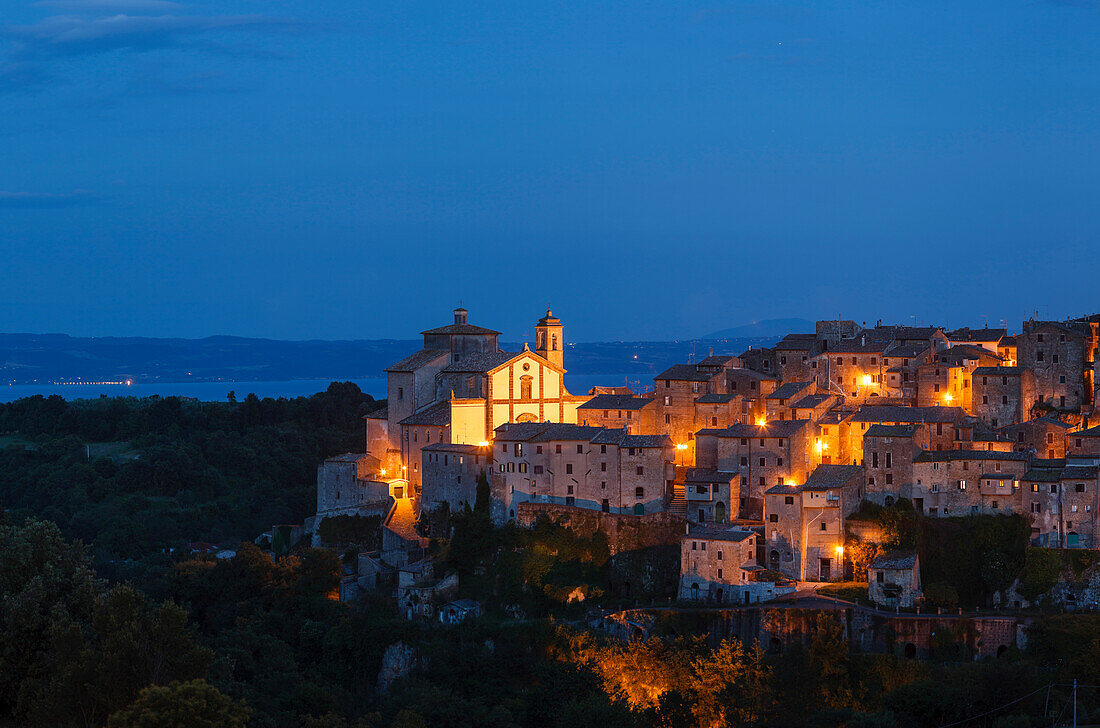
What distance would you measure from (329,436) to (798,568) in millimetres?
47368

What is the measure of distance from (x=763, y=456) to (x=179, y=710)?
97.4 feet

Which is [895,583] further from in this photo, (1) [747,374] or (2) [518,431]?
(2) [518,431]

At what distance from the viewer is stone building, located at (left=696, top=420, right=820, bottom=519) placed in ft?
161

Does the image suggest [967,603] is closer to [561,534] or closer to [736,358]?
[561,534]

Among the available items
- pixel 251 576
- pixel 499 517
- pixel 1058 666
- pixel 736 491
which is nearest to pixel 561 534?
pixel 499 517

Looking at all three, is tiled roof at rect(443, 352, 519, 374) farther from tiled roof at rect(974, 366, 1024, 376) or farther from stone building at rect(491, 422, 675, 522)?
tiled roof at rect(974, 366, 1024, 376)

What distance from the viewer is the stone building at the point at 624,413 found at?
5628 cm

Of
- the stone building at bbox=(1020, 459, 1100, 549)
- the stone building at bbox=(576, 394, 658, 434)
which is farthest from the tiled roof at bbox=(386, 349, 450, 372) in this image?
the stone building at bbox=(1020, 459, 1100, 549)

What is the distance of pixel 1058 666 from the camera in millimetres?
39688

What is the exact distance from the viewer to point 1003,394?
53.8 meters

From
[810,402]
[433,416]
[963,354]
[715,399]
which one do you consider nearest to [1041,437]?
[963,354]

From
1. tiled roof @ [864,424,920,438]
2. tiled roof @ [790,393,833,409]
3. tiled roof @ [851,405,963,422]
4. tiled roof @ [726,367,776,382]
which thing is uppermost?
tiled roof @ [726,367,776,382]

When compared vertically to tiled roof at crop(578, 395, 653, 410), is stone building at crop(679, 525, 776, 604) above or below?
below

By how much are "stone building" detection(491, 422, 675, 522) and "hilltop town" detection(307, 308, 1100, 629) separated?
0.23 ft
